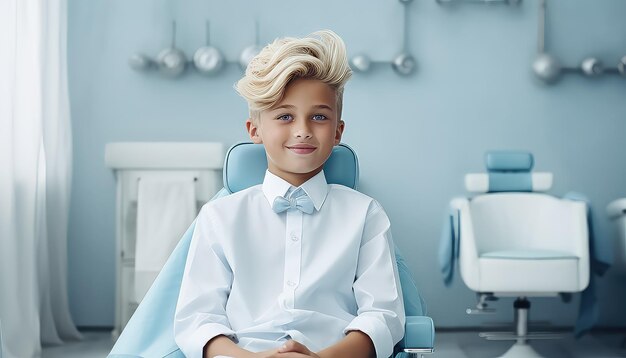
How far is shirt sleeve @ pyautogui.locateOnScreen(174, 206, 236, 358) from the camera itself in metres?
1.58

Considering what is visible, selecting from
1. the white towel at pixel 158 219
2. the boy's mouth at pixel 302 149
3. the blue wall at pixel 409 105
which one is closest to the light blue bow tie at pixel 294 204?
the boy's mouth at pixel 302 149

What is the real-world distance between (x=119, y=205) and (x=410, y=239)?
4.86ft

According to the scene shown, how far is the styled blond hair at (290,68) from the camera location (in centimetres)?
167

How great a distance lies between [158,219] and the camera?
369 cm

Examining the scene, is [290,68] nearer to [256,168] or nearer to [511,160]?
[256,168]

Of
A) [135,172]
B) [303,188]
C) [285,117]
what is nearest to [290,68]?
[285,117]

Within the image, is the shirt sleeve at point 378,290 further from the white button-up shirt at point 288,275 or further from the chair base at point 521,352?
the chair base at point 521,352

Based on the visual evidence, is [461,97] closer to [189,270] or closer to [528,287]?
[528,287]

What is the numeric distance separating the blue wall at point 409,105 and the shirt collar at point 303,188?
233cm

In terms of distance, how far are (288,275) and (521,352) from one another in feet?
7.13

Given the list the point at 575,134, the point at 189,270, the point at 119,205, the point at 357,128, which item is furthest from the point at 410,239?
the point at 189,270

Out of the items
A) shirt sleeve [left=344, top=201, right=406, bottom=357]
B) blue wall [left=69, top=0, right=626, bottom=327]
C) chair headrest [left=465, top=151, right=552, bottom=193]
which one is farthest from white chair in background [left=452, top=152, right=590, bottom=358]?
shirt sleeve [left=344, top=201, right=406, bottom=357]

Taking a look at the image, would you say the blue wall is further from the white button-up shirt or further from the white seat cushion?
the white button-up shirt

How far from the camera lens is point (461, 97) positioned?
13.7 feet
